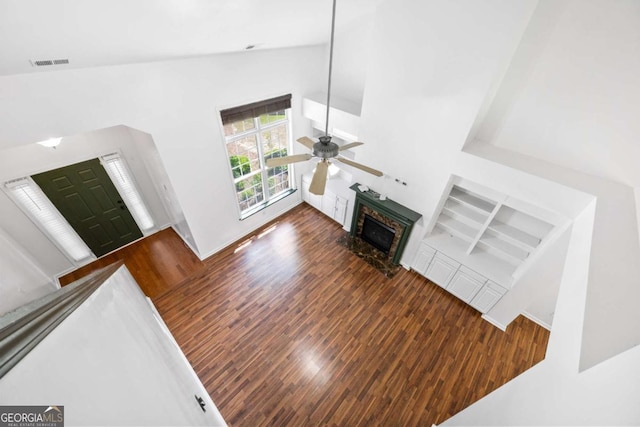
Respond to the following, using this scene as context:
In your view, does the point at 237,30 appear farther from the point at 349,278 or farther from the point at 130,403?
the point at 349,278

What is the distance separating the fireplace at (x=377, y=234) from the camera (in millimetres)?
4625

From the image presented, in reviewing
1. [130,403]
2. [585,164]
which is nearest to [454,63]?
[585,164]

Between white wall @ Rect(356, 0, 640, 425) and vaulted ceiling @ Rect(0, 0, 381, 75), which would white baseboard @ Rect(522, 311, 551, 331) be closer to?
white wall @ Rect(356, 0, 640, 425)

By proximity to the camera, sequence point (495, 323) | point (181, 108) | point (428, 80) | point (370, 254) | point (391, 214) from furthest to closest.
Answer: point (370, 254)
point (391, 214)
point (495, 323)
point (181, 108)
point (428, 80)

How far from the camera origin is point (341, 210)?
17.4 ft

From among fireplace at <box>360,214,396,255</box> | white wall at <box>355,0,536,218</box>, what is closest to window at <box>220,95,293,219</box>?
white wall at <box>355,0,536,218</box>

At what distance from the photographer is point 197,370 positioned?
331 centimetres

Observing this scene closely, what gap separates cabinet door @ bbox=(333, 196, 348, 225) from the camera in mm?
5148

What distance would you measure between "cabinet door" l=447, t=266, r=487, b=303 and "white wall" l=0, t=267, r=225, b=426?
160 inches

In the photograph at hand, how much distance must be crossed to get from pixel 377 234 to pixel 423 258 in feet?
3.00

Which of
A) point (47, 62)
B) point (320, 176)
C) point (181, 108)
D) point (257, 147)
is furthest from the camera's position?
point (257, 147)

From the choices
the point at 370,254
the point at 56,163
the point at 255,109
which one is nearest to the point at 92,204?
the point at 56,163

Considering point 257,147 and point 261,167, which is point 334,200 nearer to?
point 261,167

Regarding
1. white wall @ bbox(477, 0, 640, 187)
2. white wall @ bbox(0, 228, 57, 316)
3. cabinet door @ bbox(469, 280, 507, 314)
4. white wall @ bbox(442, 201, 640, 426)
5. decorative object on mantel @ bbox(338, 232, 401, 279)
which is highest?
white wall @ bbox(477, 0, 640, 187)
